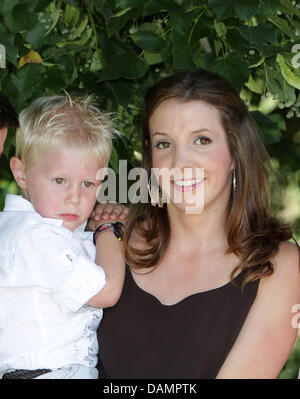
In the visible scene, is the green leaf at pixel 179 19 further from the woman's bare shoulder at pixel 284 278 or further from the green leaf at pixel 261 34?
the woman's bare shoulder at pixel 284 278

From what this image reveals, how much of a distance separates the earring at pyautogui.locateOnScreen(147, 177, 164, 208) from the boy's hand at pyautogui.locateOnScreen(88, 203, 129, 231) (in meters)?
0.10

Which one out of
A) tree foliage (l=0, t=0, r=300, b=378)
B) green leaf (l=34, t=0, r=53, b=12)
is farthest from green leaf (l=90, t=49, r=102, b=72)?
green leaf (l=34, t=0, r=53, b=12)

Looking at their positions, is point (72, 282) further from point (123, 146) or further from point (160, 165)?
point (123, 146)

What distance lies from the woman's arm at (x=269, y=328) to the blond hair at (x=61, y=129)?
1.84 ft

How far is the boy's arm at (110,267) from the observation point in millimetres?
2080

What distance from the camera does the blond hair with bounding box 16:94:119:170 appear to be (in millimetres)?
2119

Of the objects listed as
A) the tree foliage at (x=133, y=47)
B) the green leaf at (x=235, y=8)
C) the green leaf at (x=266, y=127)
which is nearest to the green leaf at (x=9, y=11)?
the tree foliage at (x=133, y=47)

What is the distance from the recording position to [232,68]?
2285 mm

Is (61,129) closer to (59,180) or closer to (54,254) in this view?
(59,180)

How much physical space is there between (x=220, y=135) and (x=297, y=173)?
182cm

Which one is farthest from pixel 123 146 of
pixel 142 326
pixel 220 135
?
pixel 142 326

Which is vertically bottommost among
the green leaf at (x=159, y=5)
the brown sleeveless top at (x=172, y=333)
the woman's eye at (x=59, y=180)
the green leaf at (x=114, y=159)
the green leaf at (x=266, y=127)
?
the brown sleeveless top at (x=172, y=333)

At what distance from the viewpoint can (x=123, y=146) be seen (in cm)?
264

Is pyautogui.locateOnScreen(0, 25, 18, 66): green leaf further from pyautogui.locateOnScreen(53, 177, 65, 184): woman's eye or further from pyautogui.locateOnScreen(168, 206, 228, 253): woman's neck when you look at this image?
pyautogui.locateOnScreen(168, 206, 228, 253): woman's neck
